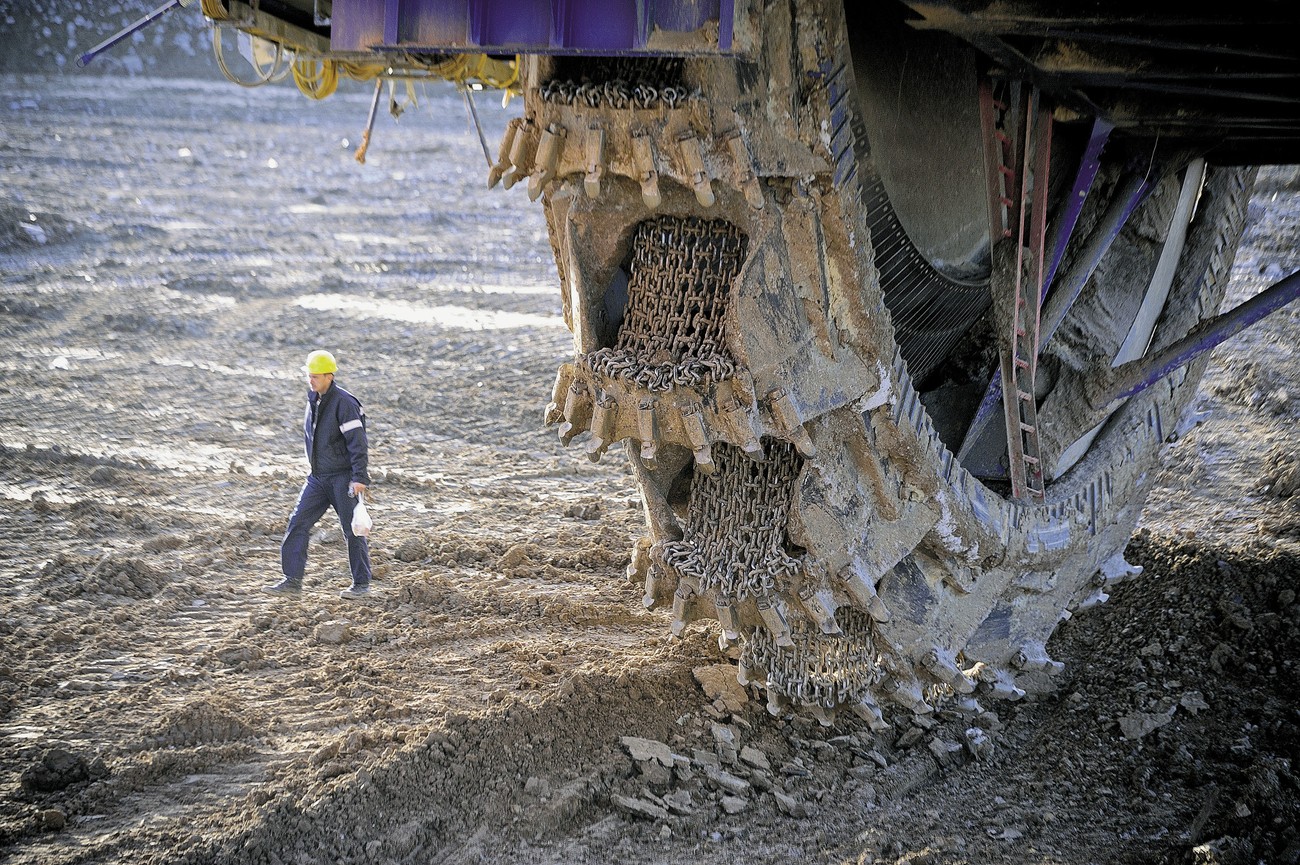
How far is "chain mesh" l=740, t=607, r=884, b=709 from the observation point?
347 centimetres

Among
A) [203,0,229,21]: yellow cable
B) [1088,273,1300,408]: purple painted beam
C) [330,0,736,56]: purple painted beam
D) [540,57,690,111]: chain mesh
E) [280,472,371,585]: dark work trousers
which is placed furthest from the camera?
[280,472,371,585]: dark work trousers

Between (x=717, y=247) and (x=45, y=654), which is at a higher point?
(x=717, y=247)

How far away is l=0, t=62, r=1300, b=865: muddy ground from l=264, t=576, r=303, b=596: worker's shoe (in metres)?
0.06

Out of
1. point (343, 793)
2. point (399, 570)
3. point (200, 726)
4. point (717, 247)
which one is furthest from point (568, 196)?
point (399, 570)

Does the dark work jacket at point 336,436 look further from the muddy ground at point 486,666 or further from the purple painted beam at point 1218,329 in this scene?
the purple painted beam at point 1218,329

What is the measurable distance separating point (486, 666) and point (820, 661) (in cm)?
142

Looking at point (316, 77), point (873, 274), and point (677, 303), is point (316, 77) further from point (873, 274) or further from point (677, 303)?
point (873, 274)

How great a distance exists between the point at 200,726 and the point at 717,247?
247 centimetres

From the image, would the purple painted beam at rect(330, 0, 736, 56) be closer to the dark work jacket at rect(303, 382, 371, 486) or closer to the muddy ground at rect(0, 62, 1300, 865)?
the muddy ground at rect(0, 62, 1300, 865)

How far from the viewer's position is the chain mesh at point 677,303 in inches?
113

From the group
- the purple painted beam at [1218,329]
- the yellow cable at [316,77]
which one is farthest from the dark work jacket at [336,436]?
the purple painted beam at [1218,329]

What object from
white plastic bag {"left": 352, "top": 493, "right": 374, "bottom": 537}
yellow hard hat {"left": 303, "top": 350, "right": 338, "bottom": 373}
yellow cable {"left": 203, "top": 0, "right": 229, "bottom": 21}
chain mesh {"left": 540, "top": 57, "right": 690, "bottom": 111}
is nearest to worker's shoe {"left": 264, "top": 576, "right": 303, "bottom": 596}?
white plastic bag {"left": 352, "top": 493, "right": 374, "bottom": 537}

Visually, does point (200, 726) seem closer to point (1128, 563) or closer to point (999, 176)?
point (999, 176)

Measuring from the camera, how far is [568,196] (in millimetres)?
2930
